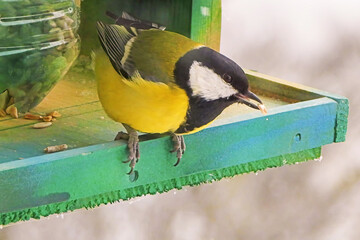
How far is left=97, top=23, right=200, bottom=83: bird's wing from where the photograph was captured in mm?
1437

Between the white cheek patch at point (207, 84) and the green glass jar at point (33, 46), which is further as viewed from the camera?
the green glass jar at point (33, 46)

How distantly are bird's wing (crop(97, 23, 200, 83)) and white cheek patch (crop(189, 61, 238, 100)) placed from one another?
38mm

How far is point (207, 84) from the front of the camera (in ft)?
4.59

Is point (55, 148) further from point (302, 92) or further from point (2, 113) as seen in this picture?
point (302, 92)

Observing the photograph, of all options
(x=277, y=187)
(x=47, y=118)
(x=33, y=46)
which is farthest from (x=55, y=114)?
(x=277, y=187)

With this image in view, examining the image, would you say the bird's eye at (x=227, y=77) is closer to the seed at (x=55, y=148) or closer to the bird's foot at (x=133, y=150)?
the bird's foot at (x=133, y=150)

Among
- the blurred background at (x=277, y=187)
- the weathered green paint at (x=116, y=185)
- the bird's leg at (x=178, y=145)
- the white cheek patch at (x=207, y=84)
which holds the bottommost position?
the blurred background at (x=277, y=187)

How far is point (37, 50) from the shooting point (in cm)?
158

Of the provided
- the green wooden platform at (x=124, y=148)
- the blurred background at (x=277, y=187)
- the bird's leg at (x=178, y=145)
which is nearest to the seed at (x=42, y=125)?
the green wooden platform at (x=124, y=148)

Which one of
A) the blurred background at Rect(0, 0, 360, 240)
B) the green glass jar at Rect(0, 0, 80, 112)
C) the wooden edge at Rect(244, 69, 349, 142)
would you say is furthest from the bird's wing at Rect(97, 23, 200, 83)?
the blurred background at Rect(0, 0, 360, 240)

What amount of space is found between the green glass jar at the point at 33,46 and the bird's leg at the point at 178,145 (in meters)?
0.28

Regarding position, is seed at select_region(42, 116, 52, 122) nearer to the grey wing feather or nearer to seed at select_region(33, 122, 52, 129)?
seed at select_region(33, 122, 52, 129)

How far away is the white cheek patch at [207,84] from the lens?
139 cm

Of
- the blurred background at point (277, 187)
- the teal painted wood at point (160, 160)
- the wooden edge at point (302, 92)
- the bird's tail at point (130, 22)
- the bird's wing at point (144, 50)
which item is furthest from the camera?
the blurred background at point (277, 187)
